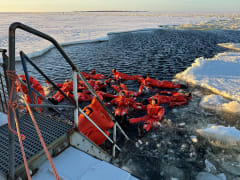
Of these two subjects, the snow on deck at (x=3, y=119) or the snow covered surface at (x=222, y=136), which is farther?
the snow covered surface at (x=222, y=136)

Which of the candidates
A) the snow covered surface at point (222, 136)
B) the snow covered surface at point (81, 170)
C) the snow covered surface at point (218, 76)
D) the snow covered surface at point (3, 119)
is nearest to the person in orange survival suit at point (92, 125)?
the snow covered surface at point (3, 119)

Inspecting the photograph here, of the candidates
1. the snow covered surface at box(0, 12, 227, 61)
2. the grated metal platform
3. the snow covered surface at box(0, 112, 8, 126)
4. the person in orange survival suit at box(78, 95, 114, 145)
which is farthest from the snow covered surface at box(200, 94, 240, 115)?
the snow covered surface at box(0, 12, 227, 61)

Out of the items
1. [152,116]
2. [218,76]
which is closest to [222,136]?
[152,116]

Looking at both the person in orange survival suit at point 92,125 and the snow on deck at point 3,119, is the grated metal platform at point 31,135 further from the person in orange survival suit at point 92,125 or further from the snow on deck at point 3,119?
the person in orange survival suit at point 92,125

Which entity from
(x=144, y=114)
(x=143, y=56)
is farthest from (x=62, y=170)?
(x=143, y=56)

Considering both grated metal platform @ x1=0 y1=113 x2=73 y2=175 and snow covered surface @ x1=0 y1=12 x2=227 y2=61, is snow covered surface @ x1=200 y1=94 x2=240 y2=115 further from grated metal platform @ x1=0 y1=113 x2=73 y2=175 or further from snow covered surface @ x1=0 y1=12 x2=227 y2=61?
snow covered surface @ x1=0 y1=12 x2=227 y2=61

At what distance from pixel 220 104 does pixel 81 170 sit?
19.3 feet

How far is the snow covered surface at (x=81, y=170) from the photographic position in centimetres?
191

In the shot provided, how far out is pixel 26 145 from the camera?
2.40 metres

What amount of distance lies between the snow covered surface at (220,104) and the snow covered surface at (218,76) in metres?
0.79

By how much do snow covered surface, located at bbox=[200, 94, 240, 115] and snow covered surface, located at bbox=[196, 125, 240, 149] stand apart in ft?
5.04

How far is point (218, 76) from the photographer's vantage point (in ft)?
30.0

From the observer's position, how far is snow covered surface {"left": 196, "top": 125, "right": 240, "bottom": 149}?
14.8 feet

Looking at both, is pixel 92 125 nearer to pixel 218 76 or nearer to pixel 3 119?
pixel 3 119
